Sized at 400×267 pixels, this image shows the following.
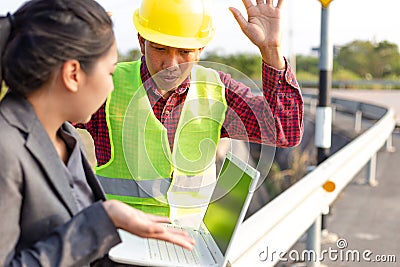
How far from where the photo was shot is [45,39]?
175 cm

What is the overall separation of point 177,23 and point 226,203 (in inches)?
31.9

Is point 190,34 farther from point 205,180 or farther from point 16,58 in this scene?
point 16,58

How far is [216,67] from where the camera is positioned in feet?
9.62

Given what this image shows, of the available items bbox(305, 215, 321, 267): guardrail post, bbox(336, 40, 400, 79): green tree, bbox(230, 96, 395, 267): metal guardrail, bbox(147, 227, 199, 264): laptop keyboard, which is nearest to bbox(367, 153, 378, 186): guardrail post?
bbox(230, 96, 395, 267): metal guardrail

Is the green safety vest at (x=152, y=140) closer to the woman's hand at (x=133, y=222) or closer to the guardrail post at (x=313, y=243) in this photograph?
the woman's hand at (x=133, y=222)

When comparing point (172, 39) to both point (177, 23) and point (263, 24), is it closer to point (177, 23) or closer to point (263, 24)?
point (177, 23)

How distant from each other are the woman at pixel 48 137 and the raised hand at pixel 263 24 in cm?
86

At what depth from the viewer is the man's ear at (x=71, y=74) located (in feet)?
5.88

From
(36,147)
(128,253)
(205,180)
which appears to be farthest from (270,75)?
(36,147)

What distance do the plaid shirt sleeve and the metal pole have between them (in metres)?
3.97

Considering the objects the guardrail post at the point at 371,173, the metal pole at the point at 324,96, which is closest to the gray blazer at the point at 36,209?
the metal pole at the point at 324,96

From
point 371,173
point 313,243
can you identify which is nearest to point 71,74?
point 313,243

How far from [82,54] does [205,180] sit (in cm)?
116

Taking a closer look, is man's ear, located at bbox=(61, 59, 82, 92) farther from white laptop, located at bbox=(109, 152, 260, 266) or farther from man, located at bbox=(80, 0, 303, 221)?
man, located at bbox=(80, 0, 303, 221)
